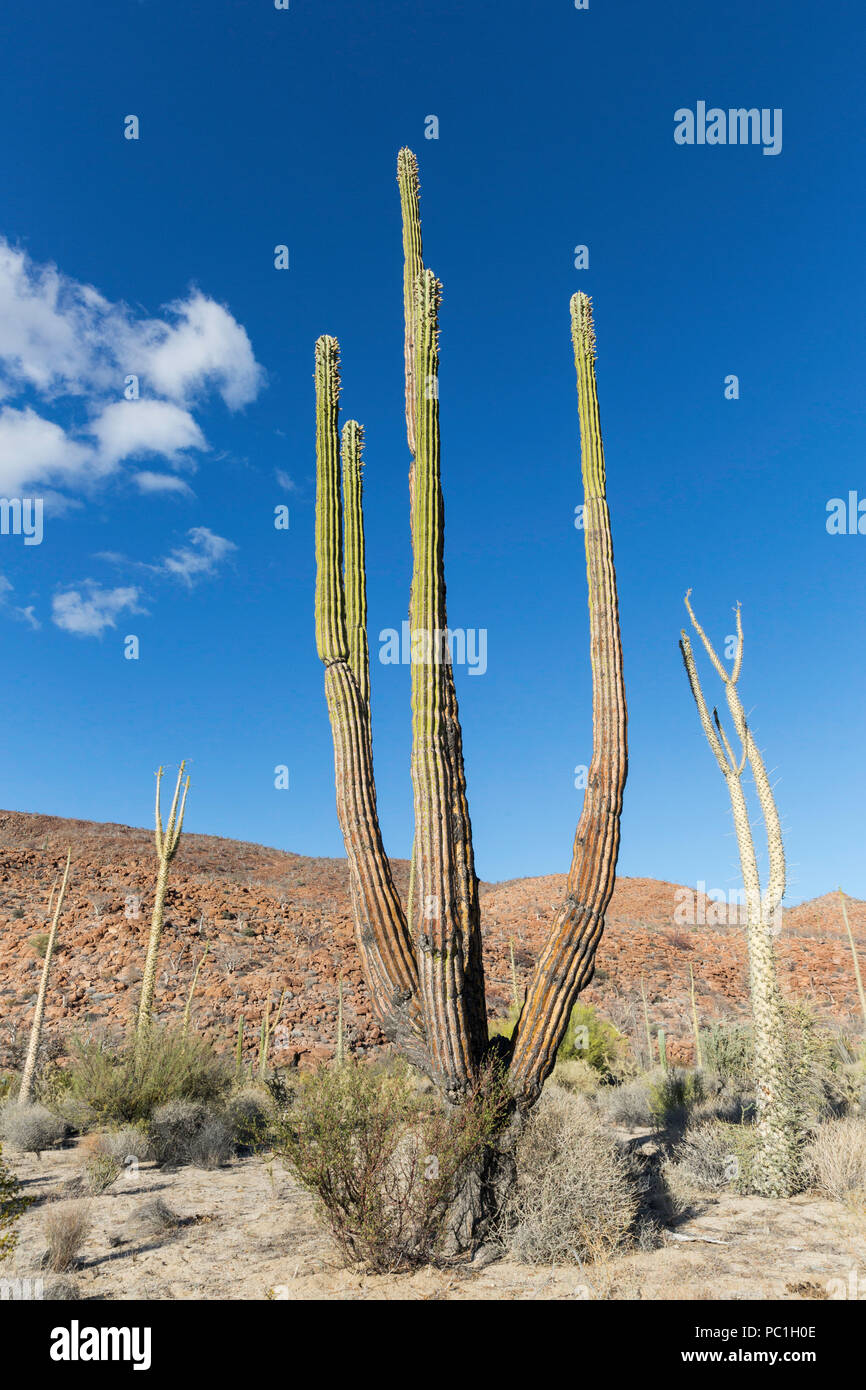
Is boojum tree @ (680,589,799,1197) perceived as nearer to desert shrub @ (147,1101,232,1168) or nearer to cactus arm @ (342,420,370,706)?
cactus arm @ (342,420,370,706)

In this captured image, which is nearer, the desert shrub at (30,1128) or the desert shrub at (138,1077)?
the desert shrub at (30,1128)

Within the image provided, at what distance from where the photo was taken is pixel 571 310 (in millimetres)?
8617

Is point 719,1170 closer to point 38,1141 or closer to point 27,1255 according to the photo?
point 27,1255

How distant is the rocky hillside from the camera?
64.2ft

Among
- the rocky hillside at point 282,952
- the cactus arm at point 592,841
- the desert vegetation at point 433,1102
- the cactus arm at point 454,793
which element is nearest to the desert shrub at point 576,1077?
the desert vegetation at point 433,1102

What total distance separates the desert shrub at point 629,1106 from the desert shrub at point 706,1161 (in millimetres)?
3422

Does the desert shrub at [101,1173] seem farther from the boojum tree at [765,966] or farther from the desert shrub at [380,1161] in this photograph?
the boojum tree at [765,966]

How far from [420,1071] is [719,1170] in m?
4.07

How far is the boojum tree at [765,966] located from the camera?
25.0 ft

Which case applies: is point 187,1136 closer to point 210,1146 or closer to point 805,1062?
point 210,1146

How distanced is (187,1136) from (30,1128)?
2025 mm

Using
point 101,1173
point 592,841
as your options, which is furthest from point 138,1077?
point 592,841
